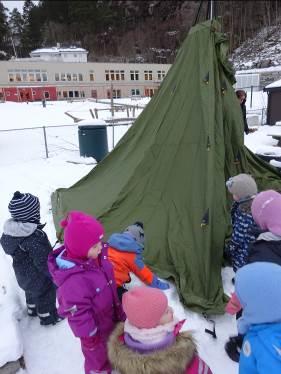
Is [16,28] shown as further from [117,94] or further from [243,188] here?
[243,188]

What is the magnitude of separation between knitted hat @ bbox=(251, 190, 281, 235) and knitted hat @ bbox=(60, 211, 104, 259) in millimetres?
1201

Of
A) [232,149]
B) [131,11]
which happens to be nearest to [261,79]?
[232,149]

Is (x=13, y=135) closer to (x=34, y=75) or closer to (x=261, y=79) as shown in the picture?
(x=261, y=79)

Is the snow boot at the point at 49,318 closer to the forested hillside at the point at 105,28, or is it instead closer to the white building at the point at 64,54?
the white building at the point at 64,54

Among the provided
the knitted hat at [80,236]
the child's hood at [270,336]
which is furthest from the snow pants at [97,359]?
the child's hood at [270,336]

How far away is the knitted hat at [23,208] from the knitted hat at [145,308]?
151cm

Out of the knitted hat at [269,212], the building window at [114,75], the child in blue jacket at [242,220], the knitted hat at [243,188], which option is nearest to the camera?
the knitted hat at [269,212]

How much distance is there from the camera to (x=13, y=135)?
48.9ft

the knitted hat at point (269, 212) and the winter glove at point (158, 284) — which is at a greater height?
the knitted hat at point (269, 212)

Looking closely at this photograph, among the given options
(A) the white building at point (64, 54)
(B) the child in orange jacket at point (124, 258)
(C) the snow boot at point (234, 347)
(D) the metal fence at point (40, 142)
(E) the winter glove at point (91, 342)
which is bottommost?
(D) the metal fence at point (40, 142)

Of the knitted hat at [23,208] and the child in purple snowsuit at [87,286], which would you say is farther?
the knitted hat at [23,208]

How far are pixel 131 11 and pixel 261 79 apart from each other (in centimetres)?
4845

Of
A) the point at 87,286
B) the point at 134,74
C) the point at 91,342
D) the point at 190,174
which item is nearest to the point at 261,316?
the point at 87,286

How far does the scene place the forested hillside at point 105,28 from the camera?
58156 mm
